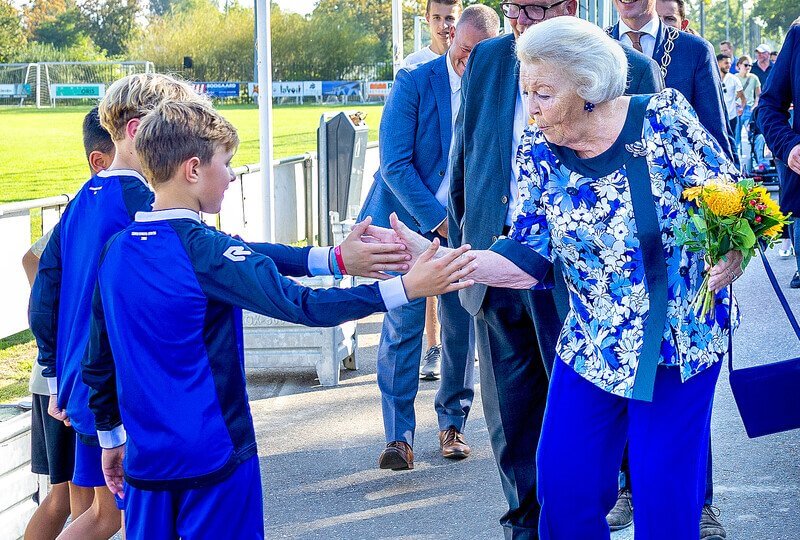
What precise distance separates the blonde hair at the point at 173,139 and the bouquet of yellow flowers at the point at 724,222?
134 cm

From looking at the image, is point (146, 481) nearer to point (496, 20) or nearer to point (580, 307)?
point (580, 307)

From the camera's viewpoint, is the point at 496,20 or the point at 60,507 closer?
the point at 60,507

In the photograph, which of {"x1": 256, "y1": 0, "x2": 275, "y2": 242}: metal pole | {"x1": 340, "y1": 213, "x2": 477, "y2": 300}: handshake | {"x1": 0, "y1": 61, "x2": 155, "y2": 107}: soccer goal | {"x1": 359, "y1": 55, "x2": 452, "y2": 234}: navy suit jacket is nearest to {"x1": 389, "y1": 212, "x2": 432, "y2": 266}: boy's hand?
{"x1": 340, "y1": 213, "x2": 477, "y2": 300}: handshake

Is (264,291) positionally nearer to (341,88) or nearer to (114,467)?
(114,467)

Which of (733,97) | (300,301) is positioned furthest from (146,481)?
(733,97)

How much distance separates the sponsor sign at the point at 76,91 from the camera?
48094mm

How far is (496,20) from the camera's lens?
229 inches

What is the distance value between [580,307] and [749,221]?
1.81 feet

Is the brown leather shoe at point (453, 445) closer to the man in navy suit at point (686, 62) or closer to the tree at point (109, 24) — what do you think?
the man in navy suit at point (686, 62)

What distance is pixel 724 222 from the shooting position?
3102mm

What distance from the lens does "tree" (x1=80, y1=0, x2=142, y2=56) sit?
197 feet

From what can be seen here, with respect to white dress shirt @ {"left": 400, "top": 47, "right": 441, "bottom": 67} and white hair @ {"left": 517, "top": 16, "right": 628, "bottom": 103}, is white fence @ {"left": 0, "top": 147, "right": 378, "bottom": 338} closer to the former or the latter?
white dress shirt @ {"left": 400, "top": 47, "right": 441, "bottom": 67}

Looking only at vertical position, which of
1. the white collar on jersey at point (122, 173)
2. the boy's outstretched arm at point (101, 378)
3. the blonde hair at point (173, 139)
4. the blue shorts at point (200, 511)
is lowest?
the blue shorts at point (200, 511)

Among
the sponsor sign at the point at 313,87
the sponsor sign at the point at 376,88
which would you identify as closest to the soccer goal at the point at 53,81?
the sponsor sign at the point at 376,88
